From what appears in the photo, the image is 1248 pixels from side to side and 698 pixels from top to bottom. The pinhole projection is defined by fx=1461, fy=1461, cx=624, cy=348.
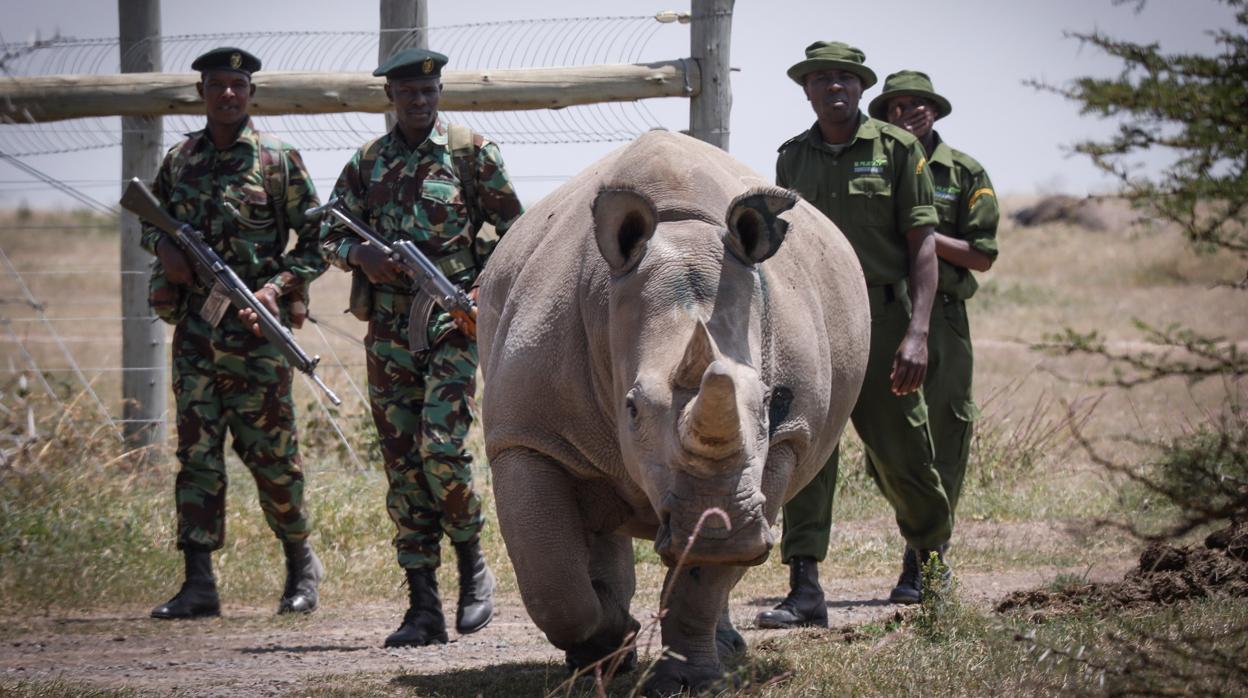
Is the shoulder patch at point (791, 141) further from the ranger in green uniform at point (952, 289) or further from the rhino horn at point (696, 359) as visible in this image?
the rhino horn at point (696, 359)

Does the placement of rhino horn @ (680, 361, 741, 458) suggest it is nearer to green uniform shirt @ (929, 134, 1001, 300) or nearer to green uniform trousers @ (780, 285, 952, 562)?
green uniform trousers @ (780, 285, 952, 562)

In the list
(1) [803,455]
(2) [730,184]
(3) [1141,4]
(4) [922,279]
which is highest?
(3) [1141,4]

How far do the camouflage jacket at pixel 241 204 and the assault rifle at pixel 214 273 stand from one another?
123 millimetres

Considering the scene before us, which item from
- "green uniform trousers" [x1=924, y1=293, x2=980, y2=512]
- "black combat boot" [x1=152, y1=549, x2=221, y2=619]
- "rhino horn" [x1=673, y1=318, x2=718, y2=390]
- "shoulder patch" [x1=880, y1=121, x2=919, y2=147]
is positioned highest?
"shoulder patch" [x1=880, y1=121, x2=919, y2=147]

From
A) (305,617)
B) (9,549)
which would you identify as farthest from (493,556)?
(9,549)

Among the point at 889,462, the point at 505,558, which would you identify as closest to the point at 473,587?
the point at 505,558

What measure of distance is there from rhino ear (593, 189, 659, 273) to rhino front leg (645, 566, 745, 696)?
1.16 meters

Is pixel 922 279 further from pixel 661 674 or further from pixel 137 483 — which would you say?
pixel 137 483

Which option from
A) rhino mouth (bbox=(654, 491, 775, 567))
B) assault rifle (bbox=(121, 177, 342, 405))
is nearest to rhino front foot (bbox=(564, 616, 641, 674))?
rhino mouth (bbox=(654, 491, 775, 567))

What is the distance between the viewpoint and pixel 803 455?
209 inches

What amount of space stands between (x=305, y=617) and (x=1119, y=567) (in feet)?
14.3

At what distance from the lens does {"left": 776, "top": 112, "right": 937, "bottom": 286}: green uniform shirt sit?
6875 millimetres

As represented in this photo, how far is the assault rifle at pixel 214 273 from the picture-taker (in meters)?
7.07

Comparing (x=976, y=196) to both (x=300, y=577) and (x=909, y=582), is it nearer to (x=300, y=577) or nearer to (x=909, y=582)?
(x=909, y=582)
